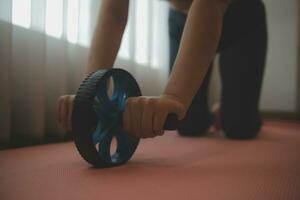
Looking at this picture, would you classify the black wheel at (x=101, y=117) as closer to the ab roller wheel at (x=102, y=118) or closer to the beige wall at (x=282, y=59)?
the ab roller wheel at (x=102, y=118)

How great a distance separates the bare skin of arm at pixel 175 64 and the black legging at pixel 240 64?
1.81 ft

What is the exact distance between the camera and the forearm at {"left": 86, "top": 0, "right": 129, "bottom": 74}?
73 centimetres

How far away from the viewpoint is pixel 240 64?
128 centimetres

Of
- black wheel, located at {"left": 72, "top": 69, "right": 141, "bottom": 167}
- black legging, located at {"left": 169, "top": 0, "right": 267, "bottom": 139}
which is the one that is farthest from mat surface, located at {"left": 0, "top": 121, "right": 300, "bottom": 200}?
black legging, located at {"left": 169, "top": 0, "right": 267, "bottom": 139}

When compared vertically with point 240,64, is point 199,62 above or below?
above

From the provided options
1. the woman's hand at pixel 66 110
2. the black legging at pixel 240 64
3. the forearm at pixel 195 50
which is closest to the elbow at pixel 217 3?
Result: the forearm at pixel 195 50

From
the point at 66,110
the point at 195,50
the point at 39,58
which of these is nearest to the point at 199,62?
the point at 195,50

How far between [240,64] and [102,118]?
82 centimetres

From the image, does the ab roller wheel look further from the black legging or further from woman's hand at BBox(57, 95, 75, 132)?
the black legging

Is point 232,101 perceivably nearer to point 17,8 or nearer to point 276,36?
point 17,8

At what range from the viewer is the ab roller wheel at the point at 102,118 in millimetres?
526

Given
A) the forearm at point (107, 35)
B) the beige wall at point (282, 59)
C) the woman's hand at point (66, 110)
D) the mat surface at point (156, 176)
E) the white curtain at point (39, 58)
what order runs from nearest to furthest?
the mat surface at point (156, 176), the woman's hand at point (66, 110), the forearm at point (107, 35), the white curtain at point (39, 58), the beige wall at point (282, 59)

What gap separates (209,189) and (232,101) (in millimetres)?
857

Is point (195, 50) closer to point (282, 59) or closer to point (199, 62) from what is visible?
point (199, 62)
